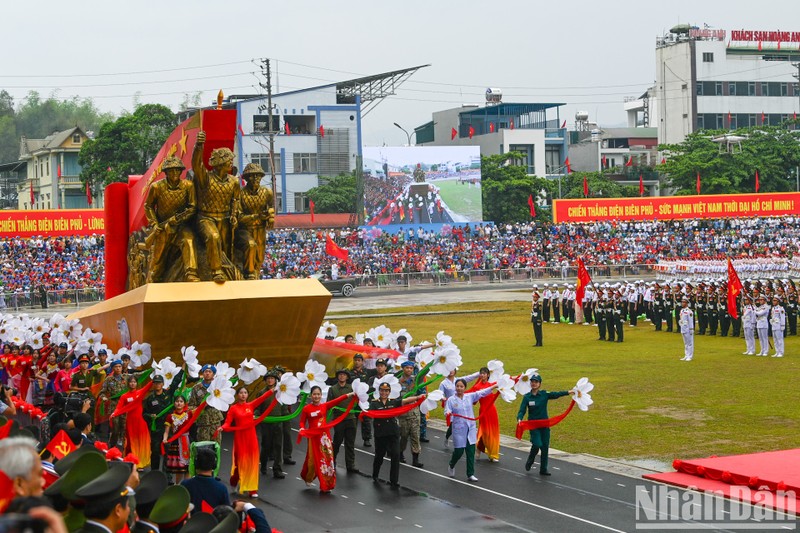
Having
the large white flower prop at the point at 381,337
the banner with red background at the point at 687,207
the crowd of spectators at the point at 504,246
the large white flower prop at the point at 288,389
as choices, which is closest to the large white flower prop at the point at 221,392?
the large white flower prop at the point at 288,389

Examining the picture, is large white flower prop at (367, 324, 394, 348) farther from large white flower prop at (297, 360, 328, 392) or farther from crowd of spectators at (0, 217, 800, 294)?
crowd of spectators at (0, 217, 800, 294)

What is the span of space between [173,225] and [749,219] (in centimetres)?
4723

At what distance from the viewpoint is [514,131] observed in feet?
274

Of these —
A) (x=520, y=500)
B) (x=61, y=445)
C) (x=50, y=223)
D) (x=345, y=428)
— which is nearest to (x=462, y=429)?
(x=520, y=500)

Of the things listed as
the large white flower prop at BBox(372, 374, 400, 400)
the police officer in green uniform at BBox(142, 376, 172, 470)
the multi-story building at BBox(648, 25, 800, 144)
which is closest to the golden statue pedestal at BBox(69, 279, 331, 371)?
the police officer in green uniform at BBox(142, 376, 172, 470)

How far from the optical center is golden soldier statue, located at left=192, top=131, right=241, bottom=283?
1781 centimetres

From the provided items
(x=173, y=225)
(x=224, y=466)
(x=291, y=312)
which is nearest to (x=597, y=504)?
(x=224, y=466)

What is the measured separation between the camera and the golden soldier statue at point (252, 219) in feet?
A: 59.5

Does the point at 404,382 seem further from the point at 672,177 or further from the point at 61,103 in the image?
the point at 61,103

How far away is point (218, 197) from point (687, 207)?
46380mm

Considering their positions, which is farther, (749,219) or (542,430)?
(749,219)

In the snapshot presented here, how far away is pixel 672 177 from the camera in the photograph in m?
74.5

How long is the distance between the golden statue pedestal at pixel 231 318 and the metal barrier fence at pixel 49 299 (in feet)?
94.3

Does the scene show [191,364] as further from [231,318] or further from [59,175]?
[59,175]
